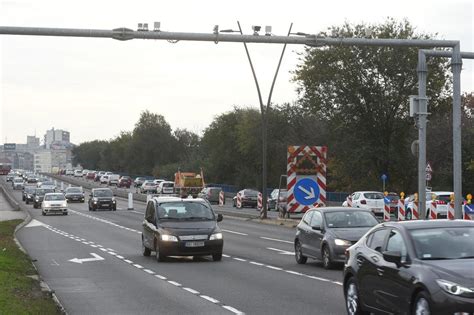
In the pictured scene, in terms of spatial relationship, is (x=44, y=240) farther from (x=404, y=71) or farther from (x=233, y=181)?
(x=233, y=181)

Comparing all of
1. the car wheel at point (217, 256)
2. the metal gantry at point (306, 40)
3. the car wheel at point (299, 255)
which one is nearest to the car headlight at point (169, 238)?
the car wheel at point (217, 256)

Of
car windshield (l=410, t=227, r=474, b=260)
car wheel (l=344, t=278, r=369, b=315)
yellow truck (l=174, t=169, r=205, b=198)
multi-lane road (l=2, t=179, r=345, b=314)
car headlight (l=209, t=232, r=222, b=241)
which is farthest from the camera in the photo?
yellow truck (l=174, t=169, r=205, b=198)

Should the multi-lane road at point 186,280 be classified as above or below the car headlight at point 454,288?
below

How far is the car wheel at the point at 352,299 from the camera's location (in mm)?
11469

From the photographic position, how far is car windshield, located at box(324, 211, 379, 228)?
20094 millimetres

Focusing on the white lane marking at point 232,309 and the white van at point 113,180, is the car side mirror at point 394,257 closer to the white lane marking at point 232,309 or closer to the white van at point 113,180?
the white lane marking at point 232,309

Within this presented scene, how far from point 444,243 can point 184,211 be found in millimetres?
13720

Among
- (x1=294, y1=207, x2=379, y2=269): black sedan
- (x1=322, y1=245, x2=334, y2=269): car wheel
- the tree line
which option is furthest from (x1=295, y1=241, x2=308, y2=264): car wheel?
the tree line

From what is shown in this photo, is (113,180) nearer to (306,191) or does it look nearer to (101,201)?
(101,201)

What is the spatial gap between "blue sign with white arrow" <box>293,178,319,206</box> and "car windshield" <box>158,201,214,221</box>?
1097 centimetres

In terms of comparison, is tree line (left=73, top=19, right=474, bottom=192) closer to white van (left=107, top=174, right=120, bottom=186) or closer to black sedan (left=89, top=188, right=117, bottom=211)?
black sedan (left=89, top=188, right=117, bottom=211)

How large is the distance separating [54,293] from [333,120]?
50.4 metres

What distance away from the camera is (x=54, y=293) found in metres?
15.1

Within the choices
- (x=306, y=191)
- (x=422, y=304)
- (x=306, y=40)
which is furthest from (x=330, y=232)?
(x=306, y=191)
